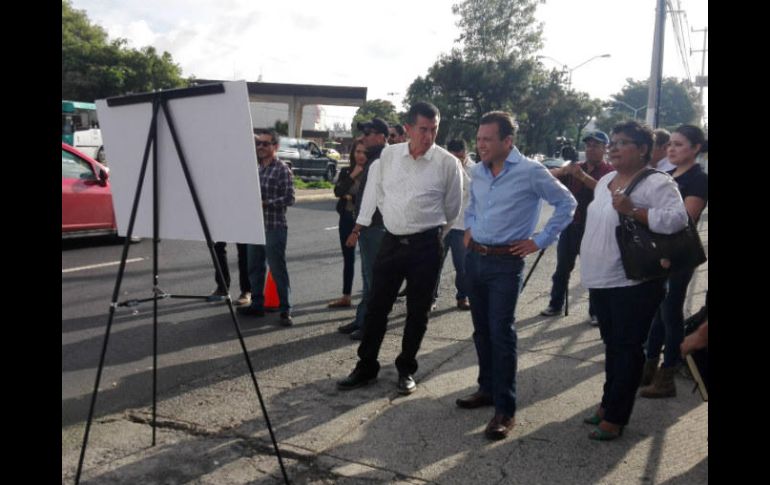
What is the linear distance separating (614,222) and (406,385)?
1.76m

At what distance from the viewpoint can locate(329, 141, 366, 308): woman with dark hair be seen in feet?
22.5

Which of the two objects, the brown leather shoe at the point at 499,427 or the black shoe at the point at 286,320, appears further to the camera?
the black shoe at the point at 286,320

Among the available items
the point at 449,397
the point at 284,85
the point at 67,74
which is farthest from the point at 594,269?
the point at 284,85

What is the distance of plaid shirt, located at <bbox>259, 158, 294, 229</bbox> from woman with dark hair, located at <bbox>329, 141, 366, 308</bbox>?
550mm

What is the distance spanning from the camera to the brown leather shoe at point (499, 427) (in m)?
3.92

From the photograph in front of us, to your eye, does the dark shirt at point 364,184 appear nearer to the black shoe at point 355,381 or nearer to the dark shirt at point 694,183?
the black shoe at point 355,381

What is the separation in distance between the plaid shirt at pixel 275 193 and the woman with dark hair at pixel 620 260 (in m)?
3.43

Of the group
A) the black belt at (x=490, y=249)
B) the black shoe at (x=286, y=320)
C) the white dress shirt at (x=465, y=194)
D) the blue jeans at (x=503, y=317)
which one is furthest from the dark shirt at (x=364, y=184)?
the blue jeans at (x=503, y=317)

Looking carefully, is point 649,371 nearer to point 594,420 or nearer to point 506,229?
point 594,420

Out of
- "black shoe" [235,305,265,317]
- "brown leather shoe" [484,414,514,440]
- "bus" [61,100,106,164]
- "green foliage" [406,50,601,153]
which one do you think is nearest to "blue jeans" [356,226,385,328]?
"black shoe" [235,305,265,317]

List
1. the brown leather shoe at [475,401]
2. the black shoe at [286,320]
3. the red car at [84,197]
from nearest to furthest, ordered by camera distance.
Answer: the brown leather shoe at [475,401] → the black shoe at [286,320] → the red car at [84,197]

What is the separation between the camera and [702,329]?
2354 millimetres

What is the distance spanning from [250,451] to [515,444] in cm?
146
